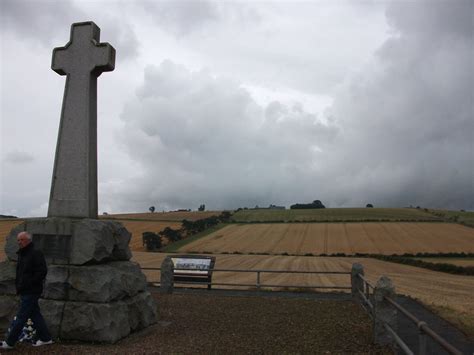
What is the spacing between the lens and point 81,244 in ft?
27.2

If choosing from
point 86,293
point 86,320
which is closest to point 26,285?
point 86,293

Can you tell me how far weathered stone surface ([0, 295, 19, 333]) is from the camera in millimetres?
8328

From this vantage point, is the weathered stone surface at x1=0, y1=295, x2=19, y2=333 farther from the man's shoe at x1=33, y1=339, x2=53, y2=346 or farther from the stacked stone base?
the man's shoe at x1=33, y1=339, x2=53, y2=346

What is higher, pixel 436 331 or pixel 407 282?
pixel 436 331

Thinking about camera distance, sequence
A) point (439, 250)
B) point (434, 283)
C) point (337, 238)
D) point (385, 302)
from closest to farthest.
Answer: point (385, 302)
point (434, 283)
point (439, 250)
point (337, 238)

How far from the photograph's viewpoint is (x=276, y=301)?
14.0 meters

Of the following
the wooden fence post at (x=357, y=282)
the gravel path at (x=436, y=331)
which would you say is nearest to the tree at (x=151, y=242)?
the wooden fence post at (x=357, y=282)

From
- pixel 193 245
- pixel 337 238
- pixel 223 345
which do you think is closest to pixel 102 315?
pixel 223 345

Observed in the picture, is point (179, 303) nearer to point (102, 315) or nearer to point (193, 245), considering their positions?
point (102, 315)

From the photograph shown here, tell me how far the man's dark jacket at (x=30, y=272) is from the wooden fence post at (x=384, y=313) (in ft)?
19.6

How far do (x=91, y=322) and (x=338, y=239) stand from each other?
1726 inches

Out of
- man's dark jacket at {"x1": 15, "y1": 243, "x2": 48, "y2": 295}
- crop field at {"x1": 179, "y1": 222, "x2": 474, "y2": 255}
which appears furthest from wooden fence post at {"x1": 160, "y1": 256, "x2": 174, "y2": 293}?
crop field at {"x1": 179, "y1": 222, "x2": 474, "y2": 255}

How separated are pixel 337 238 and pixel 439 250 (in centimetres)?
1142

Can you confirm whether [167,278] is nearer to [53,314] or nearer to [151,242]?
[53,314]
